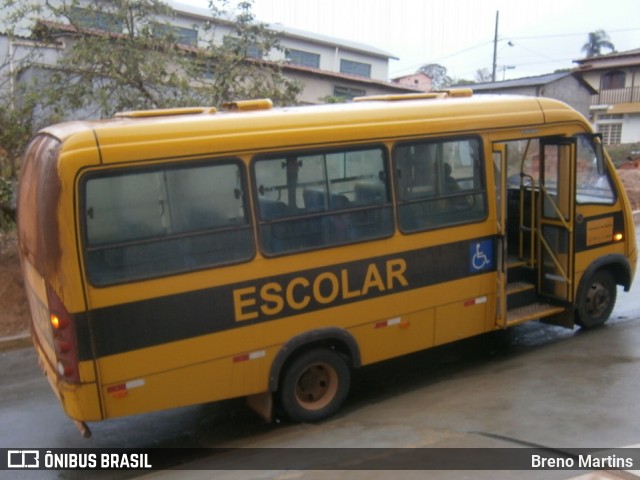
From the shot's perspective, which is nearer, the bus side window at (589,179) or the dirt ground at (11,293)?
the bus side window at (589,179)

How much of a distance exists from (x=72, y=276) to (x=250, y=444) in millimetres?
2140

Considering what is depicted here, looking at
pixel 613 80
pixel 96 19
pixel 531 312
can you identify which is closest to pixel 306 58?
pixel 613 80

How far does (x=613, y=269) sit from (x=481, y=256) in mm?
2265

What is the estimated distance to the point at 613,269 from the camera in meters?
8.14

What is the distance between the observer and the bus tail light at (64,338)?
4934mm

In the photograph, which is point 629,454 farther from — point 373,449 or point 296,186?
point 296,186

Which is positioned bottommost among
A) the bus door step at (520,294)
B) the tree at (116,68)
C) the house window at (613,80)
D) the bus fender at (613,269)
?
the bus door step at (520,294)

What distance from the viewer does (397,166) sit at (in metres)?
6.31

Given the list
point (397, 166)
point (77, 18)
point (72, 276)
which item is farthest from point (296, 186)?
point (77, 18)

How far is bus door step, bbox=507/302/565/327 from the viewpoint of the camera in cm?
730

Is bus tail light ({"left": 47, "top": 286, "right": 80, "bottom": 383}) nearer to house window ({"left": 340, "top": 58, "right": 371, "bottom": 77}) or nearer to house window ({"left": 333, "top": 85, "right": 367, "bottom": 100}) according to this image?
house window ({"left": 333, "top": 85, "right": 367, "bottom": 100})

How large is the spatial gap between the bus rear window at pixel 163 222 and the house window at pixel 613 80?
1585 inches

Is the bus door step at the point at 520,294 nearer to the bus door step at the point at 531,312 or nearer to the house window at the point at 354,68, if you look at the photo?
the bus door step at the point at 531,312

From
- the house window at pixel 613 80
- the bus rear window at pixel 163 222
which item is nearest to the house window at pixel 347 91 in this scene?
the bus rear window at pixel 163 222
